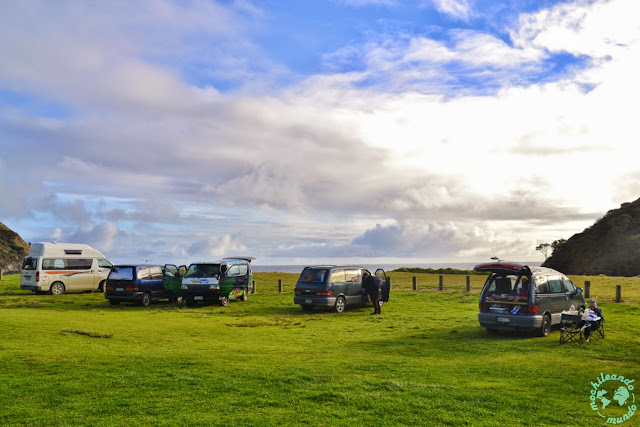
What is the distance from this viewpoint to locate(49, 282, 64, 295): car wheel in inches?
1155

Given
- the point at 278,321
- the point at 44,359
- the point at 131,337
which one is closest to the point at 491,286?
the point at 278,321

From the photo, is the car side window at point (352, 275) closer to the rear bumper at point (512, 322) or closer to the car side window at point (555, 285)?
the rear bumper at point (512, 322)

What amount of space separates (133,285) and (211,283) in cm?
355

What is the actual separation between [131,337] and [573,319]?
11.5 m

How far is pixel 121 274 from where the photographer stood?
24.8 meters

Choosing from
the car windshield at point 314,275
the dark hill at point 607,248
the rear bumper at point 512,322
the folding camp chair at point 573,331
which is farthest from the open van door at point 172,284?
the dark hill at point 607,248

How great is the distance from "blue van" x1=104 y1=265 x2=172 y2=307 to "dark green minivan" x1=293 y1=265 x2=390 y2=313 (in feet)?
23.5

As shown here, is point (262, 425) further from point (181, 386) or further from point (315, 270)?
point (315, 270)

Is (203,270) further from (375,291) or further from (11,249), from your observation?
(11,249)

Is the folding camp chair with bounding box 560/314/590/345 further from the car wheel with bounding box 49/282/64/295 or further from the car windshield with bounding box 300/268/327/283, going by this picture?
the car wheel with bounding box 49/282/64/295

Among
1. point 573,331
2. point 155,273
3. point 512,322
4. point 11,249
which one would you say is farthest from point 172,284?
point 11,249

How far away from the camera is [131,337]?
14.6m

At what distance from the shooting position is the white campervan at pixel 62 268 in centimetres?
2895

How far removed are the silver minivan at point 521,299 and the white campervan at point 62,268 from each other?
76.7ft
